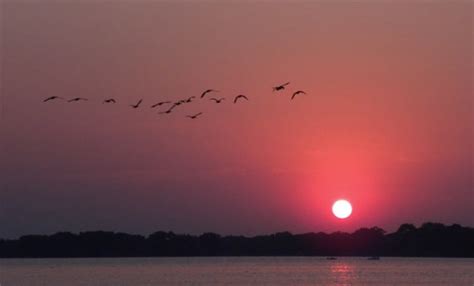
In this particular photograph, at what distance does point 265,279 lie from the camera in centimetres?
14550

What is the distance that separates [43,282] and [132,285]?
46.7ft

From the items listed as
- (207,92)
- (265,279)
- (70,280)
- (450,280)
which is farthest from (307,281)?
(207,92)

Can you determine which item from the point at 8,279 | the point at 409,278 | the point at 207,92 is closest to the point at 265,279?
the point at 409,278

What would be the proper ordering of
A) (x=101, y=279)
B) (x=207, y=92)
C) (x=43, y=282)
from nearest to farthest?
(x=207, y=92) → (x=43, y=282) → (x=101, y=279)

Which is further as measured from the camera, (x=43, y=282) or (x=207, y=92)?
(x=43, y=282)

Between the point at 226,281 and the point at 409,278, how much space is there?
25463mm

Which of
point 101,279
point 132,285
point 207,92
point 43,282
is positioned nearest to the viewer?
point 207,92

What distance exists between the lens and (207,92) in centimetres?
5338

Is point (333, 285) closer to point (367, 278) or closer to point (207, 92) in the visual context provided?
point (367, 278)

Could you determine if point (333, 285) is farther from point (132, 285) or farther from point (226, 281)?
point (132, 285)

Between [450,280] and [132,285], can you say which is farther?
[450,280]

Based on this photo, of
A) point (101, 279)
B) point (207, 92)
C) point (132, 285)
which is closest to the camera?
point (207, 92)

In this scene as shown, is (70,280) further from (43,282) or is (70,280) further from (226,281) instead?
(226,281)

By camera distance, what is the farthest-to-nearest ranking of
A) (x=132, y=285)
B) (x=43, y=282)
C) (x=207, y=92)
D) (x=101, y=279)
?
(x=101, y=279), (x=43, y=282), (x=132, y=285), (x=207, y=92)
